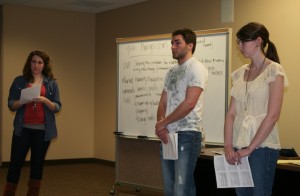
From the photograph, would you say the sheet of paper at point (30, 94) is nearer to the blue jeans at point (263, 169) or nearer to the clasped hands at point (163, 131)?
the clasped hands at point (163, 131)

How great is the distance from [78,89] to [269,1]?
391 centimetres

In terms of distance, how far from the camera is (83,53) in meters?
8.00

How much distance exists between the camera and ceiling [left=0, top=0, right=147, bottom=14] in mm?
7033

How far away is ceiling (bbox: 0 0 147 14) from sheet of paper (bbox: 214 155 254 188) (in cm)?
489

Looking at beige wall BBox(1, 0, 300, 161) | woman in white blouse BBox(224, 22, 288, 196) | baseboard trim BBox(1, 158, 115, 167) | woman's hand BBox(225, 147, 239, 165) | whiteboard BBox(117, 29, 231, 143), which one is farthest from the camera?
A: baseboard trim BBox(1, 158, 115, 167)

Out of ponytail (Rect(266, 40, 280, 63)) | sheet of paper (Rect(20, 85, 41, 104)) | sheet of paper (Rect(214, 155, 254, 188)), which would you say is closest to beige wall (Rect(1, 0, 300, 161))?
sheet of paper (Rect(20, 85, 41, 104))

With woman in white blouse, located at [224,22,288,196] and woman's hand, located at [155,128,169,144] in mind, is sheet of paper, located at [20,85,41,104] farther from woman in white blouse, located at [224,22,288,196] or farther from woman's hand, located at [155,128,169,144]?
woman in white blouse, located at [224,22,288,196]

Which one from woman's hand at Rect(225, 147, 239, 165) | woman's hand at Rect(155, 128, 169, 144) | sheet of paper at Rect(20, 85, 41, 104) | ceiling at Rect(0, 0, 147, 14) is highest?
ceiling at Rect(0, 0, 147, 14)

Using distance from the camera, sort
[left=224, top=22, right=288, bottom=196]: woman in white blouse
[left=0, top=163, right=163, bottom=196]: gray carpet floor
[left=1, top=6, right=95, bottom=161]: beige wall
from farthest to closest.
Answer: [left=1, top=6, right=95, bottom=161]: beige wall, [left=0, top=163, right=163, bottom=196]: gray carpet floor, [left=224, top=22, right=288, bottom=196]: woman in white blouse

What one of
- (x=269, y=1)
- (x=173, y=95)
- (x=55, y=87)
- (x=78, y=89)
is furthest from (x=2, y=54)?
(x=173, y=95)

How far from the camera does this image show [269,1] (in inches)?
198

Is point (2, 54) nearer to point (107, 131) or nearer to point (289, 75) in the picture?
point (107, 131)

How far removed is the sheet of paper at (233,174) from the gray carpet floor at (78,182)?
2.79 meters

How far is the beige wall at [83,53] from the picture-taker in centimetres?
697
